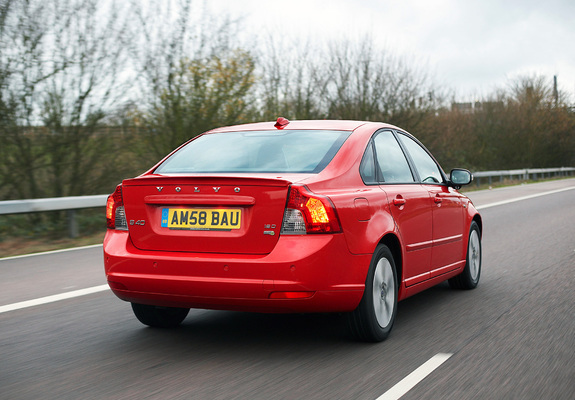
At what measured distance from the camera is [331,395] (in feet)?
12.4

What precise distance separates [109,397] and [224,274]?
3.41ft

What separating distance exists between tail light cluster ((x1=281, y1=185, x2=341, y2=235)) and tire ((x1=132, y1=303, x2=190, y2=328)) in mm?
1461

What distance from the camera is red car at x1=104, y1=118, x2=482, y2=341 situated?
14.6 feet

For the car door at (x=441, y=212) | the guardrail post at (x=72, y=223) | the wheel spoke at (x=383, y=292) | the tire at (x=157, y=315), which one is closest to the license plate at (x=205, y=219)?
the tire at (x=157, y=315)

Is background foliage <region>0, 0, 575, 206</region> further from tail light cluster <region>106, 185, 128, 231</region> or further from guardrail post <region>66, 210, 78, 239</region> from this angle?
tail light cluster <region>106, 185, 128, 231</region>

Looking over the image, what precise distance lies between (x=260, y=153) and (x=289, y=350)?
1393mm

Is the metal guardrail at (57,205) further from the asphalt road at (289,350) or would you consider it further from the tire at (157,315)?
the tire at (157,315)

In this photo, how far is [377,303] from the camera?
16.2 feet

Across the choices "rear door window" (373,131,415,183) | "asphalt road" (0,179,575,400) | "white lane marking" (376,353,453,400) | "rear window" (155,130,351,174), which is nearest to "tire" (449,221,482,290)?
"asphalt road" (0,179,575,400)

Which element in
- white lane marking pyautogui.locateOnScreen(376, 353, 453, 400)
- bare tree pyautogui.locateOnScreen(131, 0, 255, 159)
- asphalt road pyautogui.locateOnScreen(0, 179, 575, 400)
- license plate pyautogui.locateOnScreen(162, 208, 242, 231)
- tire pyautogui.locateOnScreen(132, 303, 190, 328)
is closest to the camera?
white lane marking pyautogui.locateOnScreen(376, 353, 453, 400)

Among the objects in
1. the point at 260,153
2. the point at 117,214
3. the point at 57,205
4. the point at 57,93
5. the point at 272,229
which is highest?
the point at 57,93

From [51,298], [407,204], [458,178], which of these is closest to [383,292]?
[407,204]

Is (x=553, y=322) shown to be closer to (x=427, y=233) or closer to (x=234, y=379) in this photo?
(x=427, y=233)

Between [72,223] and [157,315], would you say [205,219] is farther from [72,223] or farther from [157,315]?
[72,223]
